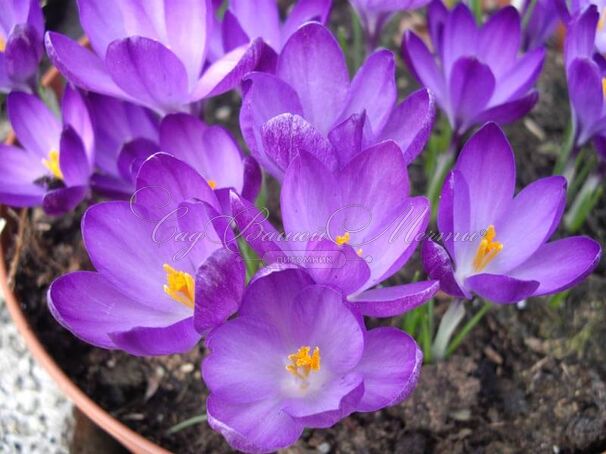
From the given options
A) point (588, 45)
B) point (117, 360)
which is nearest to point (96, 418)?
point (117, 360)

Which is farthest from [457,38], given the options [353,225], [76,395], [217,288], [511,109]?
[76,395]

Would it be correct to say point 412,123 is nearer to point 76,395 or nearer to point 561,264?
point 561,264

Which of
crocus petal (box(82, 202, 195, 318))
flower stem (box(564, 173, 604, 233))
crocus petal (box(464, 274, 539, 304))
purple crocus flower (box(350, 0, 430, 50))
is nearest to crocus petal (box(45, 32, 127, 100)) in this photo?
A: crocus petal (box(82, 202, 195, 318))

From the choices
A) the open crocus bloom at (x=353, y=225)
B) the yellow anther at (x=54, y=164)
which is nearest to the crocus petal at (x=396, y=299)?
the open crocus bloom at (x=353, y=225)

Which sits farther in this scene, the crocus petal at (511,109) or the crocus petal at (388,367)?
the crocus petal at (511,109)

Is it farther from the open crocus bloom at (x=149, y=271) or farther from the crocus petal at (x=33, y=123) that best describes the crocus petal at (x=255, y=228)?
the crocus petal at (x=33, y=123)

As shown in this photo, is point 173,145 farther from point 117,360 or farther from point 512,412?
point 512,412

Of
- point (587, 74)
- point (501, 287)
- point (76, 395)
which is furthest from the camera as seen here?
point (76, 395)
